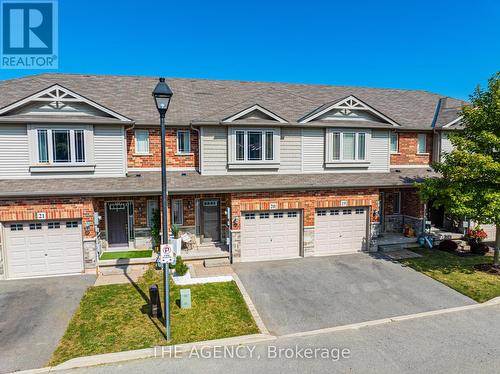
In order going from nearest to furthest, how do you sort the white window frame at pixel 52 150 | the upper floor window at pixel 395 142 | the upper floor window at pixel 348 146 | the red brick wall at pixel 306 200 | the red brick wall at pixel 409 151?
the white window frame at pixel 52 150 < the red brick wall at pixel 306 200 < the upper floor window at pixel 348 146 < the upper floor window at pixel 395 142 < the red brick wall at pixel 409 151

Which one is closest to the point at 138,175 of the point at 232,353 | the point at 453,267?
the point at 232,353

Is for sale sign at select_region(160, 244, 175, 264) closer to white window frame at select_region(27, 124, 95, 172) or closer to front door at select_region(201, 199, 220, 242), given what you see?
front door at select_region(201, 199, 220, 242)

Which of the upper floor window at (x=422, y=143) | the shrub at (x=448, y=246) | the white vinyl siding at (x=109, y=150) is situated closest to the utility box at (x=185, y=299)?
the white vinyl siding at (x=109, y=150)

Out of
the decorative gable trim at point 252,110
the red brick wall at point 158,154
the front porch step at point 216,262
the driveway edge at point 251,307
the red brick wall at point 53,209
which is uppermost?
the decorative gable trim at point 252,110

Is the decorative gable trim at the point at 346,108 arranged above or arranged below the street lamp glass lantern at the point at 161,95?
above

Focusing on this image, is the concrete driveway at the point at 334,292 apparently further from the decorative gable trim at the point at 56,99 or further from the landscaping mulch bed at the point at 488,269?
the decorative gable trim at the point at 56,99

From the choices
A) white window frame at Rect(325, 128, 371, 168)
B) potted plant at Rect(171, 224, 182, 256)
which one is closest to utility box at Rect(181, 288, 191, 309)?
potted plant at Rect(171, 224, 182, 256)
